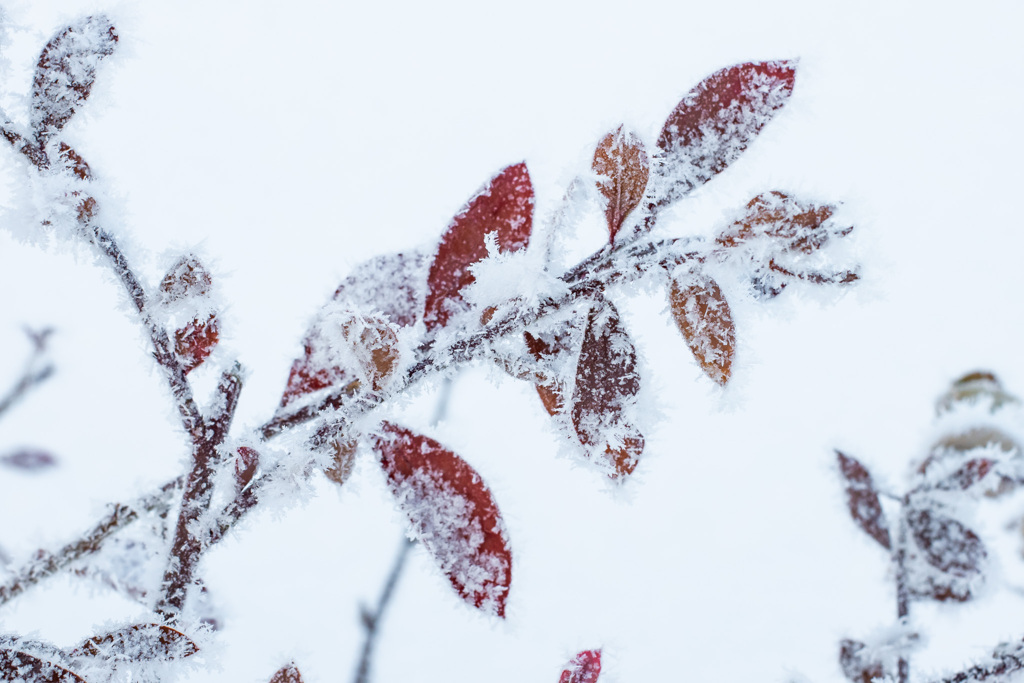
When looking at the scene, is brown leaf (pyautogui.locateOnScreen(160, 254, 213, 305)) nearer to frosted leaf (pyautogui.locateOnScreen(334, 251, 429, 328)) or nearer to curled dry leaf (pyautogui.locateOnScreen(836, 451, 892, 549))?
frosted leaf (pyautogui.locateOnScreen(334, 251, 429, 328))

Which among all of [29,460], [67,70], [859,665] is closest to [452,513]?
[67,70]

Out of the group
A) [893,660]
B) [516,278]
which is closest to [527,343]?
[516,278]

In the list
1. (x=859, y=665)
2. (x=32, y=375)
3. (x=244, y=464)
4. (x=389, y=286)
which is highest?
(x=32, y=375)

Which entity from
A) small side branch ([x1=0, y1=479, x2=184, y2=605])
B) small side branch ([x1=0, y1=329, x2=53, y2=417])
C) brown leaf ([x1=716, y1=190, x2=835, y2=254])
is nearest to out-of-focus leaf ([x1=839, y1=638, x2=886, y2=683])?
brown leaf ([x1=716, y1=190, x2=835, y2=254])

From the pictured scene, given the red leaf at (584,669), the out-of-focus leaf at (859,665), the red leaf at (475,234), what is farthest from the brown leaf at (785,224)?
the out-of-focus leaf at (859,665)

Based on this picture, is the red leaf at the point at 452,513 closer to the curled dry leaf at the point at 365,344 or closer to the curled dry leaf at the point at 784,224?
the curled dry leaf at the point at 365,344

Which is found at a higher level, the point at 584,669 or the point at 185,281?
the point at 185,281

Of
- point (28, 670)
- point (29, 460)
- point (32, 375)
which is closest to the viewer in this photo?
point (28, 670)

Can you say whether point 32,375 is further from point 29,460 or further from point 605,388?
point 605,388
